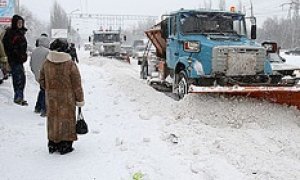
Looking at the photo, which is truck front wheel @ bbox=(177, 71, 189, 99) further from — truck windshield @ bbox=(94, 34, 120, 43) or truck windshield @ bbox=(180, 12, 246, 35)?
truck windshield @ bbox=(94, 34, 120, 43)

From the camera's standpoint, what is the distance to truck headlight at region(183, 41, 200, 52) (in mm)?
9253

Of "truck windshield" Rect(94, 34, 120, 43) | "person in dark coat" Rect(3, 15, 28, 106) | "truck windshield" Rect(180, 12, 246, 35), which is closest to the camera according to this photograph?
"person in dark coat" Rect(3, 15, 28, 106)

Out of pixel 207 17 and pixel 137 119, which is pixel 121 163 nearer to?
pixel 137 119

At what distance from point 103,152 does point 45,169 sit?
0.91 meters

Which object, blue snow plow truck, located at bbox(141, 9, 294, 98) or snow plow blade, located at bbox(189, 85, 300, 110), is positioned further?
blue snow plow truck, located at bbox(141, 9, 294, 98)

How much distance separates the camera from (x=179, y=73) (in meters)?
9.98

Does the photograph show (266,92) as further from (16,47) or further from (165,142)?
(16,47)

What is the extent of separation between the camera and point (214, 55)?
8.69m

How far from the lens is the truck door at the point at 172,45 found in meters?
10.5

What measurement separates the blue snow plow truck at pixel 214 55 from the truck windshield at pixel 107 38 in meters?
16.8

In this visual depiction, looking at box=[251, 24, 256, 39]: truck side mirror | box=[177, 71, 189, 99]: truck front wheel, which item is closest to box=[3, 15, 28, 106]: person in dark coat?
box=[177, 71, 189, 99]: truck front wheel

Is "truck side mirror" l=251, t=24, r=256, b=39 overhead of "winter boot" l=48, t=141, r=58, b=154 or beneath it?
overhead

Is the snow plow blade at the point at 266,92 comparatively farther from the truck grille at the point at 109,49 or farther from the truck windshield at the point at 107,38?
the truck windshield at the point at 107,38

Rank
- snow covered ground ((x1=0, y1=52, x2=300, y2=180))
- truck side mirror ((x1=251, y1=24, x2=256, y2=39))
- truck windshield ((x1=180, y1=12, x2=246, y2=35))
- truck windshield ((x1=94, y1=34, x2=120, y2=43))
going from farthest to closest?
truck windshield ((x1=94, y1=34, x2=120, y2=43))
truck side mirror ((x1=251, y1=24, x2=256, y2=39))
truck windshield ((x1=180, y1=12, x2=246, y2=35))
snow covered ground ((x1=0, y1=52, x2=300, y2=180))
